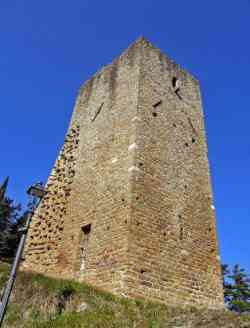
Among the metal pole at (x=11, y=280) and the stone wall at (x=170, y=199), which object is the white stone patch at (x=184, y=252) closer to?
the stone wall at (x=170, y=199)

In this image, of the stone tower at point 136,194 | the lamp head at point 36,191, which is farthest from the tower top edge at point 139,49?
the lamp head at point 36,191

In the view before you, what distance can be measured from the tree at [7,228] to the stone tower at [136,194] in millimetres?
9800

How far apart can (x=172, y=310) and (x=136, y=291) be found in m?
0.98

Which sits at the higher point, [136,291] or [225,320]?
[136,291]

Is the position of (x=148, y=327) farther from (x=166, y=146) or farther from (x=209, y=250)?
(x=166, y=146)

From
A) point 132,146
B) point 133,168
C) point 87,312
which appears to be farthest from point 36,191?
point 132,146

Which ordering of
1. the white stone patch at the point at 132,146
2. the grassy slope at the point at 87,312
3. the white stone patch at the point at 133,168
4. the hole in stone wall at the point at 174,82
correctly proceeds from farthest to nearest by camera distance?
the hole in stone wall at the point at 174,82
the white stone patch at the point at 132,146
the white stone patch at the point at 133,168
the grassy slope at the point at 87,312

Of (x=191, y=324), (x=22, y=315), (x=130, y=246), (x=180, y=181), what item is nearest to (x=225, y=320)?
(x=191, y=324)

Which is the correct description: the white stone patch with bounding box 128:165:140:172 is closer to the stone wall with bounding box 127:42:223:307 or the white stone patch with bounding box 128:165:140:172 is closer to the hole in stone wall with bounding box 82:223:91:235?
the stone wall with bounding box 127:42:223:307

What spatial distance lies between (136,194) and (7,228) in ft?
51.4

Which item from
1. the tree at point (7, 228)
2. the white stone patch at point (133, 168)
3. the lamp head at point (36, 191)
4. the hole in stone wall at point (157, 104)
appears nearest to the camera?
the lamp head at point (36, 191)

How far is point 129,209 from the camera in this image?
8.48 metres

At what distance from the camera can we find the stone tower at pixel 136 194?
27.4 feet

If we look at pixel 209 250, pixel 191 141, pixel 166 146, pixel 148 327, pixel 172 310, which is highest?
pixel 191 141
